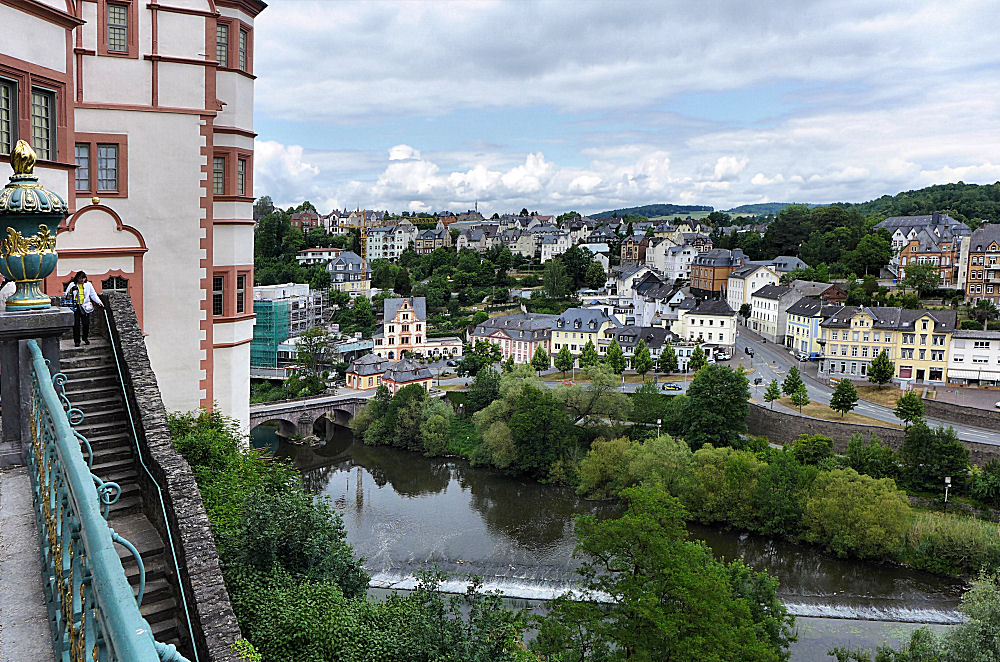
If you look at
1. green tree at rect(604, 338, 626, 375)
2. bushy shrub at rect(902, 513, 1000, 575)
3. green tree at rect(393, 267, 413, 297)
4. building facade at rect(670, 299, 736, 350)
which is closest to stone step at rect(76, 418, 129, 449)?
bushy shrub at rect(902, 513, 1000, 575)

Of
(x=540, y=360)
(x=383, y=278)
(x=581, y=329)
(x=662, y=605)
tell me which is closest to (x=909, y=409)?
(x=540, y=360)

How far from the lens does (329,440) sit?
43.8 metres

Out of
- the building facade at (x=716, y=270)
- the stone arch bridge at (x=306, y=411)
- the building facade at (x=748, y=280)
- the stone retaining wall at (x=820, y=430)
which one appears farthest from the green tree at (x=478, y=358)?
the building facade at (x=716, y=270)

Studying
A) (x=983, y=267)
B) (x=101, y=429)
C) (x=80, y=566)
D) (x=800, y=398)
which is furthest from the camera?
(x=983, y=267)

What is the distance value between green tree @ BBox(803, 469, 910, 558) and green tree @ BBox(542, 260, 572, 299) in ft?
162

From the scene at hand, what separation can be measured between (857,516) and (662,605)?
50.9ft

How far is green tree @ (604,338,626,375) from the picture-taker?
49125 mm

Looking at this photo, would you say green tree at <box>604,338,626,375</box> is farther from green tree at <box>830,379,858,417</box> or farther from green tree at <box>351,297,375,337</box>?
green tree at <box>351,297,375,337</box>

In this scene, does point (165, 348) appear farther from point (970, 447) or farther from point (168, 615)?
point (970, 447)

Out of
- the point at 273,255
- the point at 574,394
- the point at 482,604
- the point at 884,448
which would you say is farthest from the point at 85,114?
the point at 273,255

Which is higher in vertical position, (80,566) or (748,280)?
(748,280)

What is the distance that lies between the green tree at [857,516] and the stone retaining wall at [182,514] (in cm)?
2488

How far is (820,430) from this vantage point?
119 ft

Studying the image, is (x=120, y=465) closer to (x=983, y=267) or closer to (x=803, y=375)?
(x=803, y=375)
